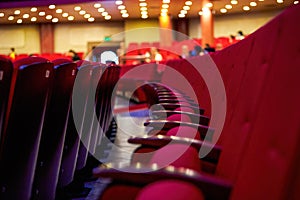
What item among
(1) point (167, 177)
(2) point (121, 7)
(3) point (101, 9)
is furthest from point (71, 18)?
(1) point (167, 177)

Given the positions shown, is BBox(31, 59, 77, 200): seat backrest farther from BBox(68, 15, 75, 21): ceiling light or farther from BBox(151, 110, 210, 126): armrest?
BBox(68, 15, 75, 21): ceiling light

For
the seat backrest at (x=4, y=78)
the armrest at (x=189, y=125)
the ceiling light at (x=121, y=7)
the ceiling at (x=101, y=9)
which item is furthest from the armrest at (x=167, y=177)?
the ceiling light at (x=121, y=7)

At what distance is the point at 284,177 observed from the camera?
25.4 inches

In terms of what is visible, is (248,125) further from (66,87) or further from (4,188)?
(66,87)

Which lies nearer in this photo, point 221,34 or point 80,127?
point 80,127

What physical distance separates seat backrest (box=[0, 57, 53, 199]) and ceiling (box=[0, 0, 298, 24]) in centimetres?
1286

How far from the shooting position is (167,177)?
3.51 feet

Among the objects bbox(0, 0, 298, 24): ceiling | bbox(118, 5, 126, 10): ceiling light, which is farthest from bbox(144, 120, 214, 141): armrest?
bbox(118, 5, 126, 10): ceiling light

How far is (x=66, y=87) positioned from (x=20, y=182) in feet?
1.69

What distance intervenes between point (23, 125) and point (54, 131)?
45 centimetres

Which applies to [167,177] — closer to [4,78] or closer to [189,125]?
[4,78]

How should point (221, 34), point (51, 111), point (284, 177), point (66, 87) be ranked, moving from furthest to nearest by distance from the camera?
point (221, 34)
point (66, 87)
point (51, 111)
point (284, 177)

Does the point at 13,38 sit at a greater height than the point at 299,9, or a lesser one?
greater

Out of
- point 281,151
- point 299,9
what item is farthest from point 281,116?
point 299,9
